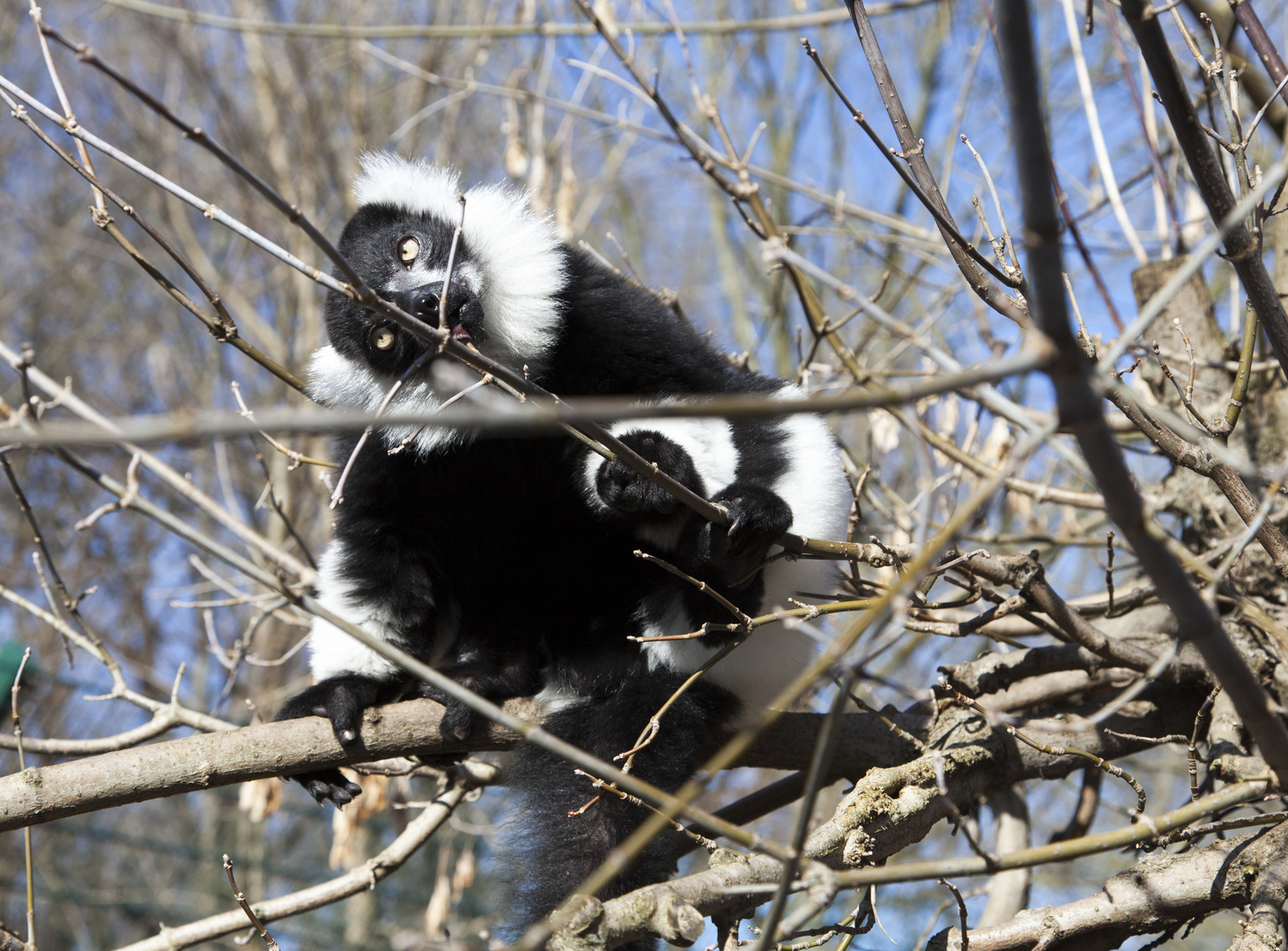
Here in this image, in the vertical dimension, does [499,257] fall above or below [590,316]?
above

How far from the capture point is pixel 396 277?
122 inches

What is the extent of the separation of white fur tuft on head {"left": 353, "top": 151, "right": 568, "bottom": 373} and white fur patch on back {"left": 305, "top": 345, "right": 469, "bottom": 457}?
0.24 metres

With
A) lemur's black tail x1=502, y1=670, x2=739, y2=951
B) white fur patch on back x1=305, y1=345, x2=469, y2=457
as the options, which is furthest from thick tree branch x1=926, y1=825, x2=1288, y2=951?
white fur patch on back x1=305, y1=345, x2=469, y2=457

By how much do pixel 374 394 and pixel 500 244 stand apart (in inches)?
23.9

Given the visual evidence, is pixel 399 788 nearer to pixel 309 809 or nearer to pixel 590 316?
pixel 590 316

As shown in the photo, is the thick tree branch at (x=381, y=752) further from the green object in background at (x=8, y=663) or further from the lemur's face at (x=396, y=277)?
the lemur's face at (x=396, y=277)

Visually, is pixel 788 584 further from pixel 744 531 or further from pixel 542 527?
pixel 542 527

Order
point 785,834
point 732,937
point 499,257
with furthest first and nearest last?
point 785,834 < point 499,257 < point 732,937

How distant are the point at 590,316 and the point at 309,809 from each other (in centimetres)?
541

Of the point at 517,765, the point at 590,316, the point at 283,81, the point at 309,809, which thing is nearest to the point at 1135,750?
the point at 517,765

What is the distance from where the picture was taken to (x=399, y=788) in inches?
179

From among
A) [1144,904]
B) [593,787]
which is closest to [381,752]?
[593,787]

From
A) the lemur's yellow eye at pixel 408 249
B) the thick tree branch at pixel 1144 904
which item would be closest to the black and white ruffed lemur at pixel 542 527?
the lemur's yellow eye at pixel 408 249

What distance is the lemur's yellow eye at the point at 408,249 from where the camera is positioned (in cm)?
310
